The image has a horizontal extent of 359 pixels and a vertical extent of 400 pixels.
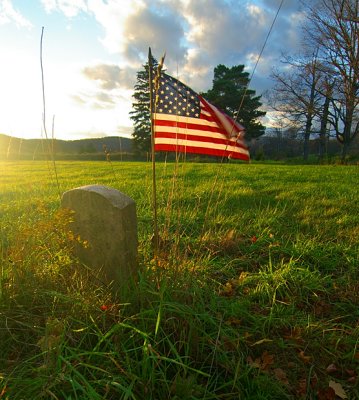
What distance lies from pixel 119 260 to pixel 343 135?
2646 cm

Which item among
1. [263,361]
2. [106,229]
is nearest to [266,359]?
[263,361]

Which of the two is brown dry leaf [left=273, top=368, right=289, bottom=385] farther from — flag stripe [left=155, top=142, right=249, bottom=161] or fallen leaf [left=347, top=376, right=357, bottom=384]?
flag stripe [left=155, top=142, right=249, bottom=161]

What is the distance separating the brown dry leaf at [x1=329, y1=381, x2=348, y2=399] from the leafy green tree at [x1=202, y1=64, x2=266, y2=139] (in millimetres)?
26514

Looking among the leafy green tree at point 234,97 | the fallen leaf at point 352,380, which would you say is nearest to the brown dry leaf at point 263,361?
the fallen leaf at point 352,380

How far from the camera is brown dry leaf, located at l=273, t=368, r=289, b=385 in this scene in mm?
1766

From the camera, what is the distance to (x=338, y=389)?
5.76ft

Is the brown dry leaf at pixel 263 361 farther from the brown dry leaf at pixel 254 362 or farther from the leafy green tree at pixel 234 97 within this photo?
the leafy green tree at pixel 234 97

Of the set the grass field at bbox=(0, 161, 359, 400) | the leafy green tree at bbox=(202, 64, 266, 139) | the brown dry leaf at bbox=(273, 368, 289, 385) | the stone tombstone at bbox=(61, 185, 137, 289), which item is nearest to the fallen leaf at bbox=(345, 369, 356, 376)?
the grass field at bbox=(0, 161, 359, 400)

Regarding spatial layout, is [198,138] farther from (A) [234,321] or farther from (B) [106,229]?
(A) [234,321]

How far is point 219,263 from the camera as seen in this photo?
10.3 feet

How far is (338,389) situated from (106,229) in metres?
1.79

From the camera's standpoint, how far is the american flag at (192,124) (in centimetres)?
255

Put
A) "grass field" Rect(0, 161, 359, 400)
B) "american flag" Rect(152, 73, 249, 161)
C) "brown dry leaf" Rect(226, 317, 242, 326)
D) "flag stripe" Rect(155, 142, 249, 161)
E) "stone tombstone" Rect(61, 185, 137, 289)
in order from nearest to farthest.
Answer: "grass field" Rect(0, 161, 359, 400)
"brown dry leaf" Rect(226, 317, 242, 326)
"stone tombstone" Rect(61, 185, 137, 289)
"american flag" Rect(152, 73, 249, 161)
"flag stripe" Rect(155, 142, 249, 161)

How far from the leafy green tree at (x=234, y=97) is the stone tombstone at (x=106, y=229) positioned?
25.9m
